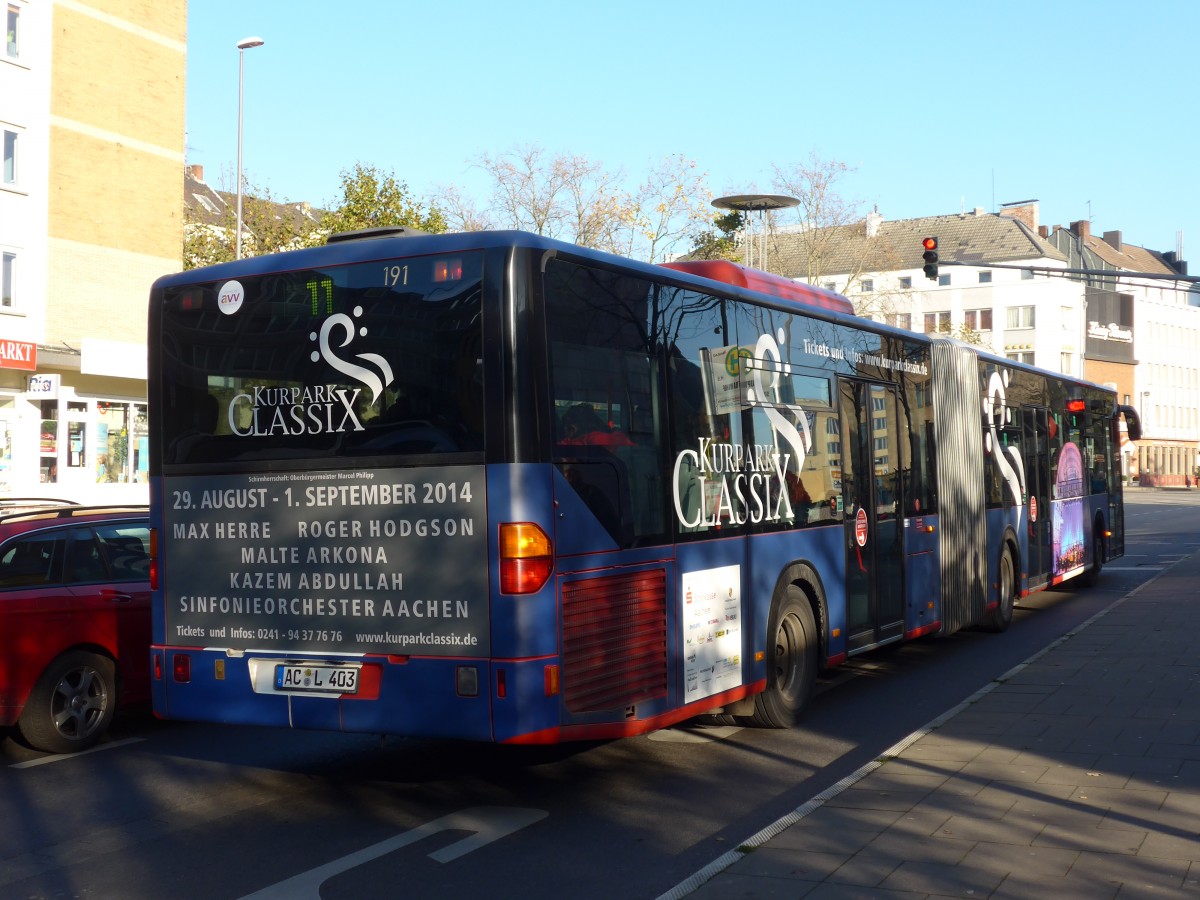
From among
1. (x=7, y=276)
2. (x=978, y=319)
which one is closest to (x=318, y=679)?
(x=7, y=276)

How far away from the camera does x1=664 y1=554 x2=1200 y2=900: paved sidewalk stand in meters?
5.66

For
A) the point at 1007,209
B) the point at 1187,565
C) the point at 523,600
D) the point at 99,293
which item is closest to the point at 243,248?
the point at 99,293

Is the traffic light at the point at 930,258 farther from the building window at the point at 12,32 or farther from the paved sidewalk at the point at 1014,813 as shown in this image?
the building window at the point at 12,32

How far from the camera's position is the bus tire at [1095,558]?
20.4 meters

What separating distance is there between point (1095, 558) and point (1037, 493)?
4189 mm

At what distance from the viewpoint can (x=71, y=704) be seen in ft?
30.1

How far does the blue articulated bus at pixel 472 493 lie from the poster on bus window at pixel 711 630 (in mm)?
20

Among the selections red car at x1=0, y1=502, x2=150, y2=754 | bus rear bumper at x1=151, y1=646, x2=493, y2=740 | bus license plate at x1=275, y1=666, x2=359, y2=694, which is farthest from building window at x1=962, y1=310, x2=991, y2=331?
bus license plate at x1=275, y1=666, x2=359, y2=694

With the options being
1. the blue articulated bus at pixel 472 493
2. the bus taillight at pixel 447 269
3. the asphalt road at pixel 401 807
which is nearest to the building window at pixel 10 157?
the asphalt road at pixel 401 807

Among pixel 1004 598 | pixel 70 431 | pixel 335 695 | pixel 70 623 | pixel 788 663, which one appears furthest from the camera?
pixel 70 431

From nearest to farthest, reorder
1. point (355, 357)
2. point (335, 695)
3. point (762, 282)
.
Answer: point (335, 695)
point (355, 357)
point (762, 282)

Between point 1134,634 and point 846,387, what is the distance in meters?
5.17

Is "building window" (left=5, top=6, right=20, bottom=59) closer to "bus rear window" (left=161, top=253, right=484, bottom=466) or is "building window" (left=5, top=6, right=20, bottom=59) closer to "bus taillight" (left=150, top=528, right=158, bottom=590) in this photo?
"bus rear window" (left=161, top=253, right=484, bottom=466)

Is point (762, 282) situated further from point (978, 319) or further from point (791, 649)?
point (978, 319)
